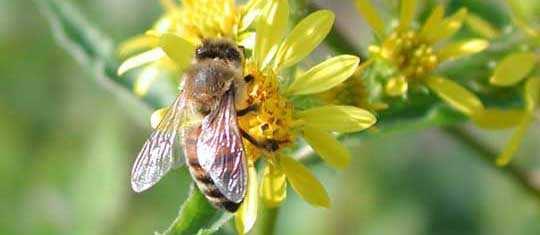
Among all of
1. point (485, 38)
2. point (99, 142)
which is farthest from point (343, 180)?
point (485, 38)

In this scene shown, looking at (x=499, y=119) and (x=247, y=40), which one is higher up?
(x=247, y=40)

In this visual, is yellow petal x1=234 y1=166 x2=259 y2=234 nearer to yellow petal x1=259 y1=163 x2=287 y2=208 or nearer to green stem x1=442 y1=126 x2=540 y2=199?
yellow petal x1=259 y1=163 x2=287 y2=208

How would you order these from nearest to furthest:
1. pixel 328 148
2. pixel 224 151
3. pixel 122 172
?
1. pixel 224 151
2. pixel 328 148
3. pixel 122 172

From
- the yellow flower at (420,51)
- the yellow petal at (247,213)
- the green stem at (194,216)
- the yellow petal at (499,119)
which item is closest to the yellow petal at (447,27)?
the yellow flower at (420,51)

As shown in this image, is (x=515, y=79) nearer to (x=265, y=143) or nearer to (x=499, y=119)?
(x=499, y=119)

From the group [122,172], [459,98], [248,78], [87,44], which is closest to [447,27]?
[459,98]

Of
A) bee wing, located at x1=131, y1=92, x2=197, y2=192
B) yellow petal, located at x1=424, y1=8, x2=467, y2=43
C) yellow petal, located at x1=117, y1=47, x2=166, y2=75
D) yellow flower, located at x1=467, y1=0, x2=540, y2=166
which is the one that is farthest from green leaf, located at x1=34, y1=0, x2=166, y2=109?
yellow flower, located at x1=467, y1=0, x2=540, y2=166

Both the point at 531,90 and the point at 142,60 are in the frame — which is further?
the point at 531,90

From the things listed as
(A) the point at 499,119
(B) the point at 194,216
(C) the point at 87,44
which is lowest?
(A) the point at 499,119
